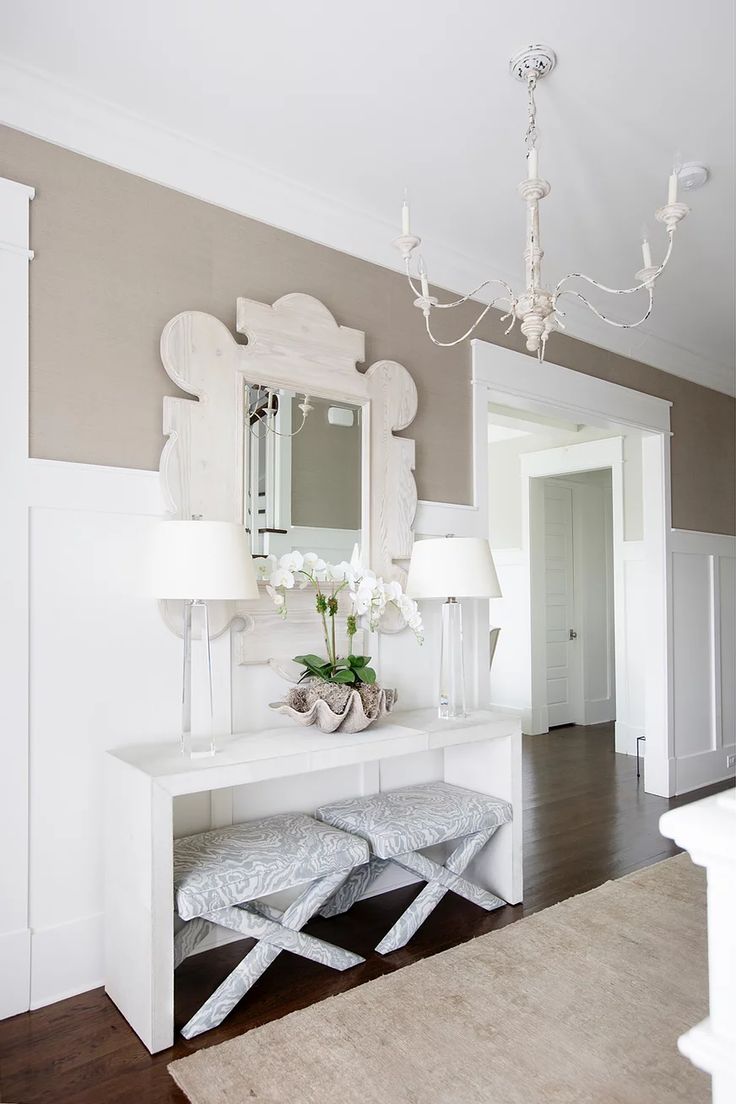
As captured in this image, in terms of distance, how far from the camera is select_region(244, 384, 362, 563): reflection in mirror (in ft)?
8.86

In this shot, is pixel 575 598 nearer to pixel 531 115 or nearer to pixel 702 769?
pixel 702 769

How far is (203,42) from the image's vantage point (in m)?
2.14

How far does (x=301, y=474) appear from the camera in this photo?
282 cm

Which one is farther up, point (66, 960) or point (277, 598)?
point (277, 598)

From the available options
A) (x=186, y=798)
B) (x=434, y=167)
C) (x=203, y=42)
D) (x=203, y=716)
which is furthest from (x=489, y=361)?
(x=186, y=798)

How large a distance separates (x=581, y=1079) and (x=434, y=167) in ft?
9.42

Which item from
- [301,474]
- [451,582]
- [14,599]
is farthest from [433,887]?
[14,599]

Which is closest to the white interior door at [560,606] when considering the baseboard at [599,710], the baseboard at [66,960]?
the baseboard at [599,710]

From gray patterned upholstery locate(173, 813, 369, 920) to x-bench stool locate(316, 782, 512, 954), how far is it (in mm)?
136

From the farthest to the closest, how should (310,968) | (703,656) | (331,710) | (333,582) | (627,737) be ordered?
(627,737)
(703,656)
(333,582)
(331,710)
(310,968)

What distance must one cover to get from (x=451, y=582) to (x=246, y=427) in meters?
0.94

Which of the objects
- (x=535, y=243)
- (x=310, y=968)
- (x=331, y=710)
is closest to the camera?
(x=535, y=243)

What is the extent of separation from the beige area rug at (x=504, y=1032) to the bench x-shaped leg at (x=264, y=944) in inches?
Answer: 4.4

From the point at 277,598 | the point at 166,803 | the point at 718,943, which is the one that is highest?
the point at 277,598
